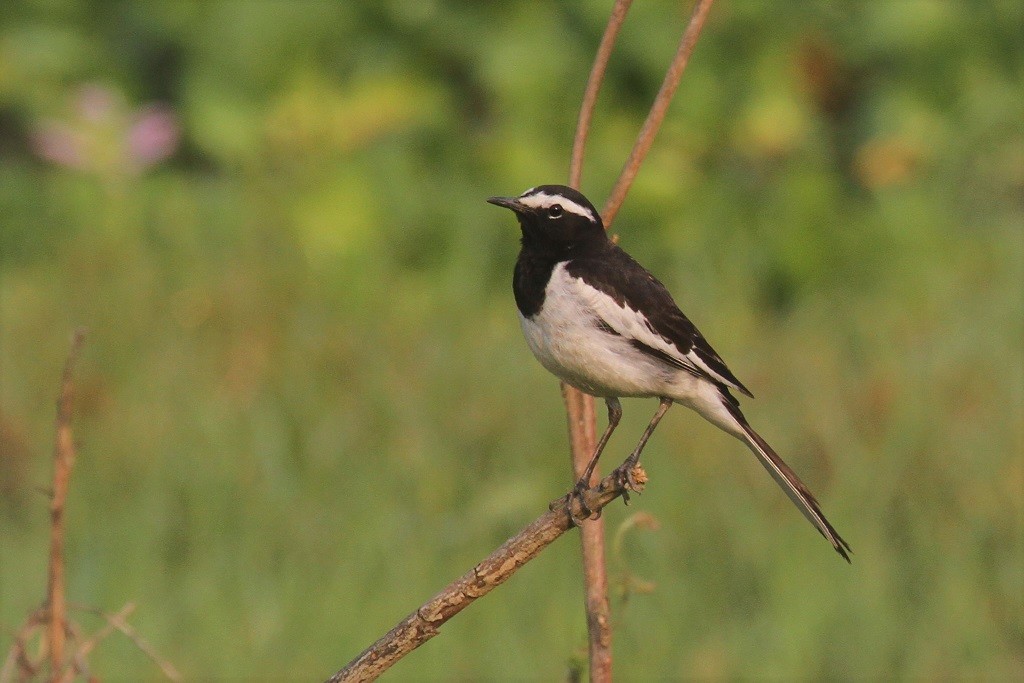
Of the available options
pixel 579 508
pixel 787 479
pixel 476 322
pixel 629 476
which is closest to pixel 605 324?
pixel 787 479

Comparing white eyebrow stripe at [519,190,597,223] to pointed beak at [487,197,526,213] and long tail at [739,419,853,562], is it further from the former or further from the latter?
long tail at [739,419,853,562]

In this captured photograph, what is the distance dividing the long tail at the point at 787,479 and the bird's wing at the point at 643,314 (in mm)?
110

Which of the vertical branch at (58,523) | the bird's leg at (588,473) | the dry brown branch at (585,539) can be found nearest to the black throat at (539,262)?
the bird's leg at (588,473)

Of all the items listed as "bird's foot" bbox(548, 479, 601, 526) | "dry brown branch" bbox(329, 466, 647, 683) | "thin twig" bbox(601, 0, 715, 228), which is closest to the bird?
"bird's foot" bbox(548, 479, 601, 526)

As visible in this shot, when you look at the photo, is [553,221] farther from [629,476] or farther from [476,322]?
[476,322]

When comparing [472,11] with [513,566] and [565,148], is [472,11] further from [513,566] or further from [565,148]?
[513,566]

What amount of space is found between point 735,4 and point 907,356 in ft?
7.90

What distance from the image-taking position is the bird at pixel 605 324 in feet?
9.53

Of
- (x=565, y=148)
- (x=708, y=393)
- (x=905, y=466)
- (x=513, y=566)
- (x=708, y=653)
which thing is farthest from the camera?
(x=565, y=148)

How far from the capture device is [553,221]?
3.20 metres

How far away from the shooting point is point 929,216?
24.1 feet

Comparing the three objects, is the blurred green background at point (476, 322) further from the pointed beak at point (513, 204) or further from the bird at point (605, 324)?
the pointed beak at point (513, 204)

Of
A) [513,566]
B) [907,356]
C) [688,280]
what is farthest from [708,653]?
[513,566]

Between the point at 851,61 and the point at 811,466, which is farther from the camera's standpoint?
the point at 851,61
